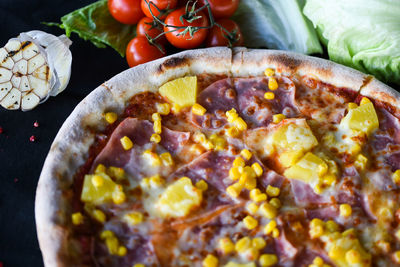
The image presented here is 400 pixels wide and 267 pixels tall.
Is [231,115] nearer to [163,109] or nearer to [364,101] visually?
[163,109]

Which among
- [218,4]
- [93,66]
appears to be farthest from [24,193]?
[218,4]

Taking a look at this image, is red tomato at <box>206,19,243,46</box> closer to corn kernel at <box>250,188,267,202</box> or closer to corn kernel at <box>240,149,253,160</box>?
corn kernel at <box>240,149,253,160</box>

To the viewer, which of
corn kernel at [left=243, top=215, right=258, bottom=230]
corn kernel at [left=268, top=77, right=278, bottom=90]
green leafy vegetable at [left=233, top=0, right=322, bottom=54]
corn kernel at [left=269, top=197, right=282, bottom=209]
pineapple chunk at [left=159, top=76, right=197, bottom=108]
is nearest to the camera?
corn kernel at [left=243, top=215, right=258, bottom=230]

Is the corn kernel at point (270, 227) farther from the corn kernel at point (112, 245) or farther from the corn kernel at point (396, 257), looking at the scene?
the corn kernel at point (112, 245)

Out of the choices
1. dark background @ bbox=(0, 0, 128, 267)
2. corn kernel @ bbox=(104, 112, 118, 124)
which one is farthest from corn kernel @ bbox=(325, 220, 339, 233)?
dark background @ bbox=(0, 0, 128, 267)

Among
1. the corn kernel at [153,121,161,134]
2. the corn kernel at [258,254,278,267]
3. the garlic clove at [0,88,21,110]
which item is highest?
the garlic clove at [0,88,21,110]
